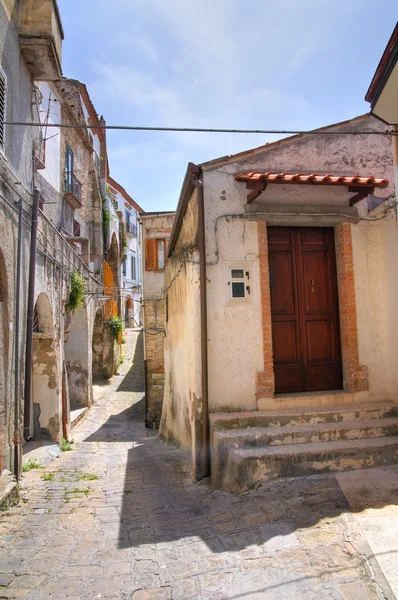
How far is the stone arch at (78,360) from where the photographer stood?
1491 centimetres

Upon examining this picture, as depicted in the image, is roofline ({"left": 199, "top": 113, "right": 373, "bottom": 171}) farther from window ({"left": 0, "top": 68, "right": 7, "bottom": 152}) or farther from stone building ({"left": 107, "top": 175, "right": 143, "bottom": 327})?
stone building ({"left": 107, "top": 175, "right": 143, "bottom": 327})

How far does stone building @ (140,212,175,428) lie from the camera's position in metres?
16.7

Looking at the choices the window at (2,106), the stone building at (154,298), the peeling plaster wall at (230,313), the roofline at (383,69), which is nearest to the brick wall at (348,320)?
the peeling plaster wall at (230,313)

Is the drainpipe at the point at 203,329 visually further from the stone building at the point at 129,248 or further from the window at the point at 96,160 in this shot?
the stone building at the point at 129,248

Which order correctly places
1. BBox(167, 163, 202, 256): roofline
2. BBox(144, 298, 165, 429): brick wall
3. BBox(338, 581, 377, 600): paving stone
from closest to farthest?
1. BBox(338, 581, 377, 600): paving stone
2. BBox(167, 163, 202, 256): roofline
3. BBox(144, 298, 165, 429): brick wall

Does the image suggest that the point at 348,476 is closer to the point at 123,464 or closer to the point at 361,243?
the point at 361,243

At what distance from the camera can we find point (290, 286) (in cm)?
663

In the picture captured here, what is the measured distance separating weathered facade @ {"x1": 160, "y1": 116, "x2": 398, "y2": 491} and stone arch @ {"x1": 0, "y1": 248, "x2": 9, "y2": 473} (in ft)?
8.80

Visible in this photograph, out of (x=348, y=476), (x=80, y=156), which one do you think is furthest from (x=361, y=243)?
(x=80, y=156)

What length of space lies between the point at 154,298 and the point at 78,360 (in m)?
3.86

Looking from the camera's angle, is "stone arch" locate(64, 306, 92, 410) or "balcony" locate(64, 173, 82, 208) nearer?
"stone arch" locate(64, 306, 92, 410)

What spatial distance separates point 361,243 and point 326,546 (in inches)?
Answer: 173

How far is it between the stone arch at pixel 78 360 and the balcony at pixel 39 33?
8.33m

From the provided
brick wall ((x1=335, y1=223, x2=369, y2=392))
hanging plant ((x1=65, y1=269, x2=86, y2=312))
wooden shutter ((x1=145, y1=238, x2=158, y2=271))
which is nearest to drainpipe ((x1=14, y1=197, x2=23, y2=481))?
hanging plant ((x1=65, y1=269, x2=86, y2=312))
